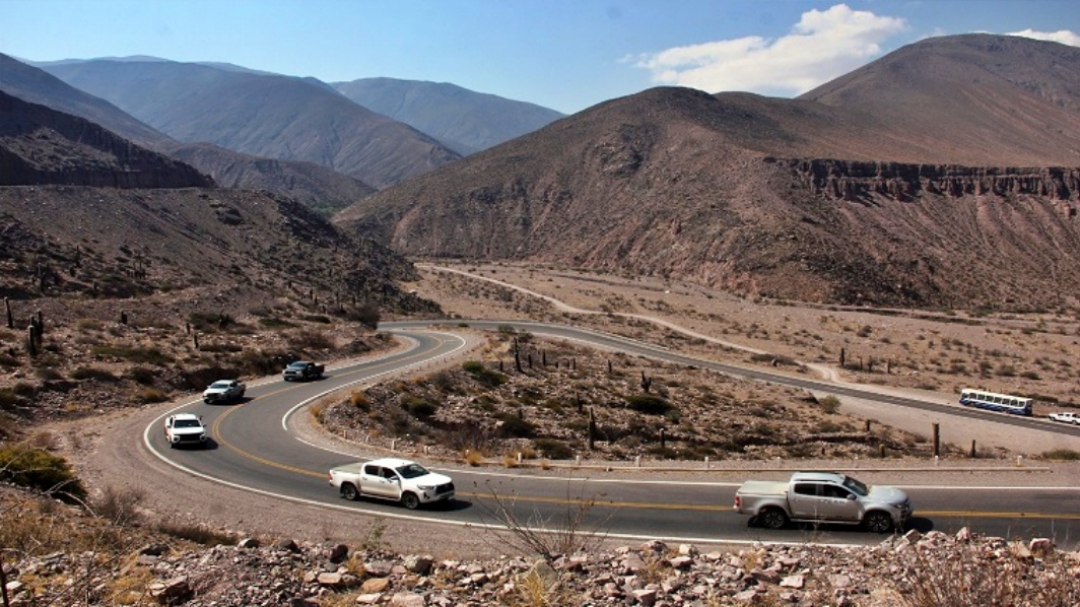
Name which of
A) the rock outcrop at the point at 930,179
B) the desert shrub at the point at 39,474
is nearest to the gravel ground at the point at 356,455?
the desert shrub at the point at 39,474

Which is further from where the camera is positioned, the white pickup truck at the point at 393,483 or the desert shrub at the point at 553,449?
the desert shrub at the point at 553,449

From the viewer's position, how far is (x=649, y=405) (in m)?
34.6

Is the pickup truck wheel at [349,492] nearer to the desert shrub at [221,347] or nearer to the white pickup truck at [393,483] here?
the white pickup truck at [393,483]

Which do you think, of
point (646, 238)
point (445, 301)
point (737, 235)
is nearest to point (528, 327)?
point (445, 301)

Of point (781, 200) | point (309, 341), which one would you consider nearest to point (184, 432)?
point (309, 341)

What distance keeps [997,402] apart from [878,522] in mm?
35273

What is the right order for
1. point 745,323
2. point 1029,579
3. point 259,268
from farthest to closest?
point 745,323
point 259,268
point 1029,579

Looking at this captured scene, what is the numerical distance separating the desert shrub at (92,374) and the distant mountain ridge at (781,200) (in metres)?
72.3

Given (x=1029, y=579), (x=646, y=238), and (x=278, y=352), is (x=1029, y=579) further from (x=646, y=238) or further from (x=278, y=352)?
(x=646, y=238)

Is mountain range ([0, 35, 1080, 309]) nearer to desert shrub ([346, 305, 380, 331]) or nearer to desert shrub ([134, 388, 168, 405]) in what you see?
desert shrub ([346, 305, 380, 331])

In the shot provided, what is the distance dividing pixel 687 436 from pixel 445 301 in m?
56.8

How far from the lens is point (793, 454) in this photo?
28.6 m

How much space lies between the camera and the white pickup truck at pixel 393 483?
17.0m

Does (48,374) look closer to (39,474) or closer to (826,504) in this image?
(39,474)
